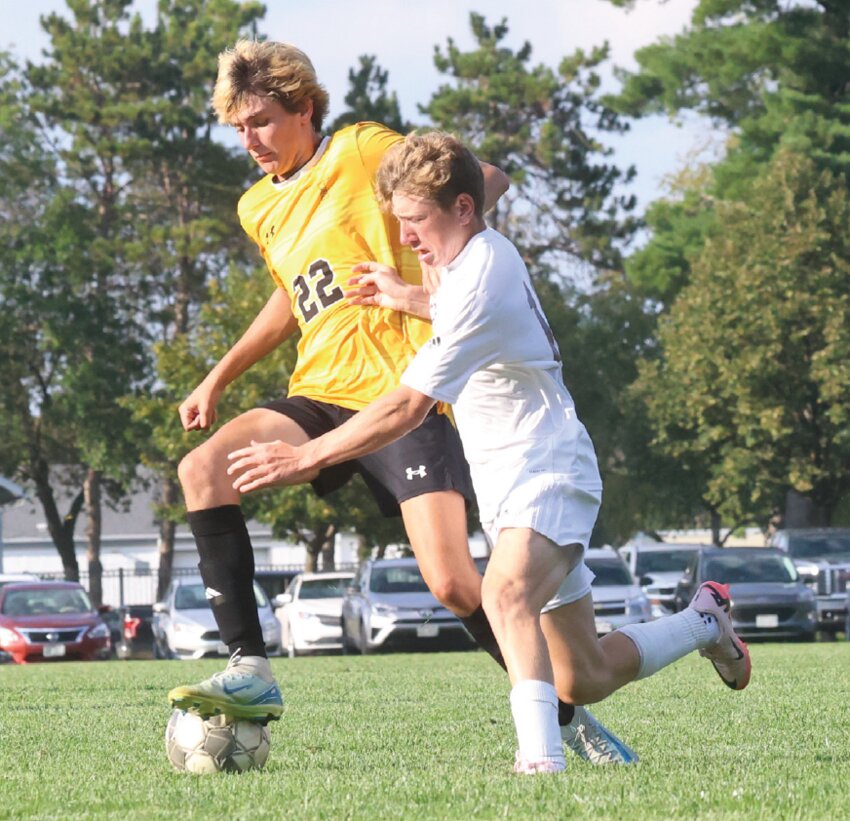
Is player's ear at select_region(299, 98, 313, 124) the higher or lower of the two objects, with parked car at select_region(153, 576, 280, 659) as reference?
higher

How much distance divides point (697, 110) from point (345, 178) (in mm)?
40883

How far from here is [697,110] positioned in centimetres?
4625

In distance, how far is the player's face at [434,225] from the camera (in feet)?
17.7

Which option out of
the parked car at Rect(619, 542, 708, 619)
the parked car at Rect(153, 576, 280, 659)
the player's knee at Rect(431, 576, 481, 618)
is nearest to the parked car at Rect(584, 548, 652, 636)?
the parked car at Rect(153, 576, 280, 659)

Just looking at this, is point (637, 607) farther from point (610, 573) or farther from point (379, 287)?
point (379, 287)

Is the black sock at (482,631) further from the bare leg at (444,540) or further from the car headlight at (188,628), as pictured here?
the car headlight at (188,628)

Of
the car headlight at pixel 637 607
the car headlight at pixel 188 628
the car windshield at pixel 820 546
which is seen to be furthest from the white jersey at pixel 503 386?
the car windshield at pixel 820 546

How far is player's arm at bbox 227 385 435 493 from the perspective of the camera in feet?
16.8

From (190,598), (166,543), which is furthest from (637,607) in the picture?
(166,543)

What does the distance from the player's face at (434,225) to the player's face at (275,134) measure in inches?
47.4

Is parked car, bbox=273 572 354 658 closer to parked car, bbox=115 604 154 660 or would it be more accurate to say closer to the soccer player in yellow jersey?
parked car, bbox=115 604 154 660

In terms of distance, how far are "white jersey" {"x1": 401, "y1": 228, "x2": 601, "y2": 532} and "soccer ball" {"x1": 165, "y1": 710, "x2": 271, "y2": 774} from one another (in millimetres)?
1250

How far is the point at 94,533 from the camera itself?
5169cm

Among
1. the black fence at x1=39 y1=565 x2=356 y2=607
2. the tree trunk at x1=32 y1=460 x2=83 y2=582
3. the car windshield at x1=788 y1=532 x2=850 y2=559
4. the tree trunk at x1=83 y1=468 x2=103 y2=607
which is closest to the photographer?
the car windshield at x1=788 y1=532 x2=850 y2=559
